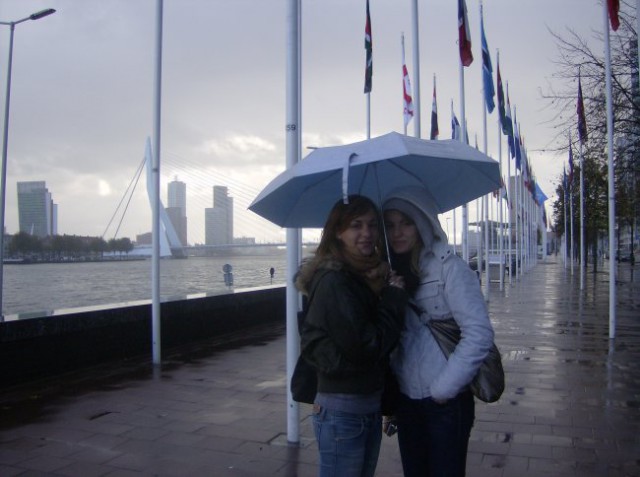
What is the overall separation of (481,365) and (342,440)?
66cm

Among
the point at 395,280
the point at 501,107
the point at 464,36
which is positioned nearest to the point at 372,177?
the point at 395,280

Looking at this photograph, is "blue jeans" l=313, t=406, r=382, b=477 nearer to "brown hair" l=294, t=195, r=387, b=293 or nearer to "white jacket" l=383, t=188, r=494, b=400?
"white jacket" l=383, t=188, r=494, b=400

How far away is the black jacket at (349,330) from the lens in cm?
234

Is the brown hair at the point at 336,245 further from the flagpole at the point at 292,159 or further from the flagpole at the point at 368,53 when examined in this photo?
the flagpole at the point at 368,53

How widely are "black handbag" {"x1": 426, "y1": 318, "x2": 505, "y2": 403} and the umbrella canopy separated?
0.61 m

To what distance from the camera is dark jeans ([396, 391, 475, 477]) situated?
2.57m

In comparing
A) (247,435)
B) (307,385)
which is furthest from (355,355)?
(247,435)

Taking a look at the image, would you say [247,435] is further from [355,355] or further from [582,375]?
[582,375]

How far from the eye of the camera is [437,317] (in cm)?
258

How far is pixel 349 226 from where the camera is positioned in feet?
8.57

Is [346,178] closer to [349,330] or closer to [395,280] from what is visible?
[395,280]

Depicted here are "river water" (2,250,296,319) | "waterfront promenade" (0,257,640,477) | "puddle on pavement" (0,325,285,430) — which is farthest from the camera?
"river water" (2,250,296,319)

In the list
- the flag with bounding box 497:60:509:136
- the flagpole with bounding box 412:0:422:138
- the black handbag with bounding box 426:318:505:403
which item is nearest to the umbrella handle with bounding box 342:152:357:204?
the black handbag with bounding box 426:318:505:403

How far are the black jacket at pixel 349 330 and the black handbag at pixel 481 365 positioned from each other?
0.25m
